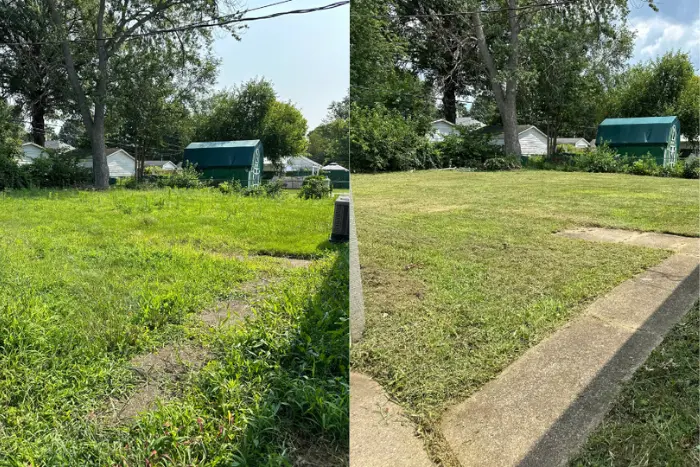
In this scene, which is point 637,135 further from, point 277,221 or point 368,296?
point 277,221

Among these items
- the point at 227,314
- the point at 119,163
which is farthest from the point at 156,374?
the point at 119,163

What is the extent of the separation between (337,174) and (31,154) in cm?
143

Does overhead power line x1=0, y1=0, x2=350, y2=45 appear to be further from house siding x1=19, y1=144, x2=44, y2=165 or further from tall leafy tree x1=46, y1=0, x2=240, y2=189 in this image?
house siding x1=19, y1=144, x2=44, y2=165

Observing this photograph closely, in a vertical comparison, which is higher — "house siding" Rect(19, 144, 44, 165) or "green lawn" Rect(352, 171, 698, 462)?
"house siding" Rect(19, 144, 44, 165)

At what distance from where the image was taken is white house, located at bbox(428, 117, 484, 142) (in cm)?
582

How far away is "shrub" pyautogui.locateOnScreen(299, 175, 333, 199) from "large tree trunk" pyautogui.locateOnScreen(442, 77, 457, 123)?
4.52 meters

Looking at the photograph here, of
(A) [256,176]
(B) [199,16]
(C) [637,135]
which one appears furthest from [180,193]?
(C) [637,135]

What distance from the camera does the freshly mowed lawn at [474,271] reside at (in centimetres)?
154

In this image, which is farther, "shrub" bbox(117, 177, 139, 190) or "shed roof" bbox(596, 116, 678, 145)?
"shed roof" bbox(596, 116, 678, 145)

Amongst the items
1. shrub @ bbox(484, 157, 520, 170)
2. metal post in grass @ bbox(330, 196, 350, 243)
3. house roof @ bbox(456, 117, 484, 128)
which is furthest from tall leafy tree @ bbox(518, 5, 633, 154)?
metal post in grass @ bbox(330, 196, 350, 243)

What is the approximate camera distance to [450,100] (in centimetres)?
577

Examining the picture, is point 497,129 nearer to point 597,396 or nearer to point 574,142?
point 574,142

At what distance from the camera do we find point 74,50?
5.66 feet

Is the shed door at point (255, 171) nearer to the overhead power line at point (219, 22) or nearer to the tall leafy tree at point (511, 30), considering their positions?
the overhead power line at point (219, 22)
